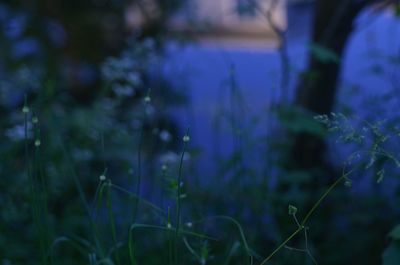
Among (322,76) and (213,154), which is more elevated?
(322,76)

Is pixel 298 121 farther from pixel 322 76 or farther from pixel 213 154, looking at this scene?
pixel 213 154

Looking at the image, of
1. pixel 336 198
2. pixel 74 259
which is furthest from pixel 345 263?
pixel 74 259

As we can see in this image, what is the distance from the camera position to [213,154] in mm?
2758

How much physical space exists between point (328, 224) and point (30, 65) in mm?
2315

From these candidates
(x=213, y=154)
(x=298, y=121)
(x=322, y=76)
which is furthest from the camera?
(x=213, y=154)

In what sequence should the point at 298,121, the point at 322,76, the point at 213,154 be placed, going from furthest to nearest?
the point at 213,154, the point at 322,76, the point at 298,121

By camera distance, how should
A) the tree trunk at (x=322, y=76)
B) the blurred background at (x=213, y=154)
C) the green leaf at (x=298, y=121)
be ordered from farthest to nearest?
the tree trunk at (x=322, y=76) → the green leaf at (x=298, y=121) → the blurred background at (x=213, y=154)

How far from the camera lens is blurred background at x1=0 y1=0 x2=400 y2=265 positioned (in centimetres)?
171

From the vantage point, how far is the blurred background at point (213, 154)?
171 centimetres

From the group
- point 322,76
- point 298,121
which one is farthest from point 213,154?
point 298,121

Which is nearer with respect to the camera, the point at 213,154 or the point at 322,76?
the point at 322,76

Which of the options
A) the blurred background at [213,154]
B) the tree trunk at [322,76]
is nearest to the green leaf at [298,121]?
the blurred background at [213,154]

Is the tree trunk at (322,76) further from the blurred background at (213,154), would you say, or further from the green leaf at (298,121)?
the green leaf at (298,121)

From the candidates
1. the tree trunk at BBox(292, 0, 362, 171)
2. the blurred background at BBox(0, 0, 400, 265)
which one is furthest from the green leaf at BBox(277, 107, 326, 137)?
the tree trunk at BBox(292, 0, 362, 171)
